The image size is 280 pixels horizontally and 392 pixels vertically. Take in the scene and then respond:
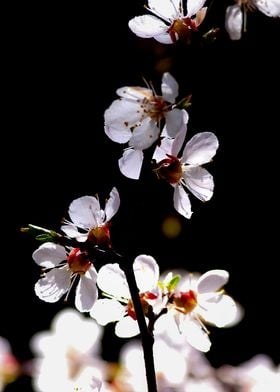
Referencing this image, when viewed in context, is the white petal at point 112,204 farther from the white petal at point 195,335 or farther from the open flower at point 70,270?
the white petal at point 195,335

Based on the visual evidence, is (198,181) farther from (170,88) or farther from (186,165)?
(170,88)

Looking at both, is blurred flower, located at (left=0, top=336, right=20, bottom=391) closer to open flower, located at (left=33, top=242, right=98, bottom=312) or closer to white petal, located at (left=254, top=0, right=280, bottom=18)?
open flower, located at (left=33, top=242, right=98, bottom=312)

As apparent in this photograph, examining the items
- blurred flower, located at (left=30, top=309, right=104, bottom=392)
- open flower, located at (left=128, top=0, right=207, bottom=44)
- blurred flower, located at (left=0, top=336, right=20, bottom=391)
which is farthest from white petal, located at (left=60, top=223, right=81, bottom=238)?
blurred flower, located at (left=0, top=336, right=20, bottom=391)

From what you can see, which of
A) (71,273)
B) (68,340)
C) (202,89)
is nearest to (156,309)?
(71,273)

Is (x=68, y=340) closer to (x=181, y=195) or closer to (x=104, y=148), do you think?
(x=104, y=148)

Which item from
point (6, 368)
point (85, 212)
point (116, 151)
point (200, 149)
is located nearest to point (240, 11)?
point (200, 149)

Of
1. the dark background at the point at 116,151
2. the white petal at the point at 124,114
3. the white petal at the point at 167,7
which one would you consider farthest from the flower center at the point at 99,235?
the dark background at the point at 116,151

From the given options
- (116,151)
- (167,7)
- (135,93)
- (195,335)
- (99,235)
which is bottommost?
(195,335)

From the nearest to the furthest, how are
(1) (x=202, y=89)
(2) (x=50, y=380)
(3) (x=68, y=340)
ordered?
1. (1) (x=202, y=89)
2. (2) (x=50, y=380)
3. (3) (x=68, y=340)
